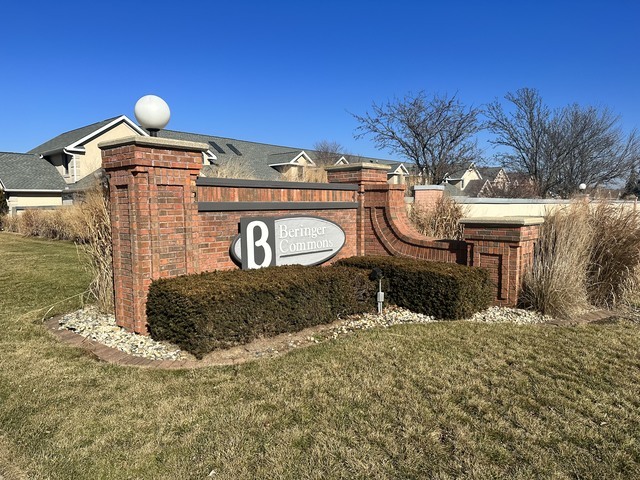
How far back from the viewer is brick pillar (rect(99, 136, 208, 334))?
16.7 ft

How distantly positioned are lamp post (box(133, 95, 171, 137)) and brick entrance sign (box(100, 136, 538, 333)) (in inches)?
26.9

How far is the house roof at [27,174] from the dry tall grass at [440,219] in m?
25.2

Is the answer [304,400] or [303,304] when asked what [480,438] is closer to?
[304,400]

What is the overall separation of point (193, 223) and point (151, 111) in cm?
162

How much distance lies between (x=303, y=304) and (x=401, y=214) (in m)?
3.36

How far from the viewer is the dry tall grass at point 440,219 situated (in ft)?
32.4

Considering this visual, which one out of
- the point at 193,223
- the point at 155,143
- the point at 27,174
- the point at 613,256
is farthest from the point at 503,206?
the point at 27,174

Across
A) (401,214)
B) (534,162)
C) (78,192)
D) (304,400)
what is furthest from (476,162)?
(304,400)

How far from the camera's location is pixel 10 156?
1140 inches

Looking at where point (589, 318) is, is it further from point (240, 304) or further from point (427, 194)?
point (427, 194)

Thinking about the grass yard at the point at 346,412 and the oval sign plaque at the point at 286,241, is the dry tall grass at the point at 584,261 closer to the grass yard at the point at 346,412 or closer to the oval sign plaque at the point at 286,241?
the grass yard at the point at 346,412

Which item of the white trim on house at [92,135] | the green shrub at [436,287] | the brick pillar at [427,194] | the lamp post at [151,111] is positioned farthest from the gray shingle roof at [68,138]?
the green shrub at [436,287]

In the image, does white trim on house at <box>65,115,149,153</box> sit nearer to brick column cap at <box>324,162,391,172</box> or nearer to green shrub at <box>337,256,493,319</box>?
brick column cap at <box>324,162,391,172</box>

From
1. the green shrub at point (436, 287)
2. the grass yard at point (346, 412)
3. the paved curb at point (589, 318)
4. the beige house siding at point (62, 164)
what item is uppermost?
the beige house siding at point (62, 164)
